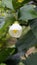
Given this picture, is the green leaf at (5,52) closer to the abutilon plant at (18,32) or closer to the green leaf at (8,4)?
the abutilon plant at (18,32)

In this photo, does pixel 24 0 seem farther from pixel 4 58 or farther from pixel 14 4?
pixel 4 58

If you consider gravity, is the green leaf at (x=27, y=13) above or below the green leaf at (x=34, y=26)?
above

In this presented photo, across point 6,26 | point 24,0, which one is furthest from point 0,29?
point 24,0

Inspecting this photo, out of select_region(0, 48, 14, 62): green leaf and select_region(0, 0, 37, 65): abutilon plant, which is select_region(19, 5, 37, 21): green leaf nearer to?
select_region(0, 0, 37, 65): abutilon plant

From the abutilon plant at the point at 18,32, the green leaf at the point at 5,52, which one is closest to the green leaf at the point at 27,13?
the abutilon plant at the point at 18,32

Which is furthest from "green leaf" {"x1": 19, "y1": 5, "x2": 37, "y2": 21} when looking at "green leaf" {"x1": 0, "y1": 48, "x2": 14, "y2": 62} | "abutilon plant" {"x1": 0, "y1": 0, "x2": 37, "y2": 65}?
"green leaf" {"x1": 0, "y1": 48, "x2": 14, "y2": 62}

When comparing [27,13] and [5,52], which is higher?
[27,13]

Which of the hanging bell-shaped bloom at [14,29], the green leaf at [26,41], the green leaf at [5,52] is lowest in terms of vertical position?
the green leaf at [5,52]
